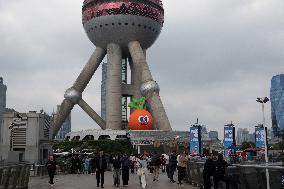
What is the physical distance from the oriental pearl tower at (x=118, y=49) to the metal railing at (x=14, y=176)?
67843 millimetres

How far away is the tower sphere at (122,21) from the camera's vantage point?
91250mm

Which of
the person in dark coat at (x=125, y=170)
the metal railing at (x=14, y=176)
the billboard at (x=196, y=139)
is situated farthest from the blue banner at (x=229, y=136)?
the metal railing at (x=14, y=176)

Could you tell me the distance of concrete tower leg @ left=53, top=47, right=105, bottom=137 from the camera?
9356cm

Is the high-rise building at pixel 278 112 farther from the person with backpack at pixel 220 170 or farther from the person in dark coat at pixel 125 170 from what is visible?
the person with backpack at pixel 220 170

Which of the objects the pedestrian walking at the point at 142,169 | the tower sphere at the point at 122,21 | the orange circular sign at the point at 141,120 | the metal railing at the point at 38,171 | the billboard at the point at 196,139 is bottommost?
the metal railing at the point at 38,171

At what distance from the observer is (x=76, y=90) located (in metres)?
93.9

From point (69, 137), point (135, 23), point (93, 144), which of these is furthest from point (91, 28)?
point (93, 144)

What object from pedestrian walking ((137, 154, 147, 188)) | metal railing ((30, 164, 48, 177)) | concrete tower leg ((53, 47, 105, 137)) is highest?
concrete tower leg ((53, 47, 105, 137))

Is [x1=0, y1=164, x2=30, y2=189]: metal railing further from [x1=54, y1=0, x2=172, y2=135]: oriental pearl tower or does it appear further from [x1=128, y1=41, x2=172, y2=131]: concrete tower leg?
[x1=54, y1=0, x2=172, y2=135]: oriental pearl tower

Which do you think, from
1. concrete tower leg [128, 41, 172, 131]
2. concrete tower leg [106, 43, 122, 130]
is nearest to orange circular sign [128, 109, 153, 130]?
concrete tower leg [128, 41, 172, 131]

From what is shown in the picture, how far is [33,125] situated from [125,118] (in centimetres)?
7421

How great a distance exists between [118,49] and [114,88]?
9295 millimetres

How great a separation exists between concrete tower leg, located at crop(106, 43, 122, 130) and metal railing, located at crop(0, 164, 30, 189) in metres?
71.1

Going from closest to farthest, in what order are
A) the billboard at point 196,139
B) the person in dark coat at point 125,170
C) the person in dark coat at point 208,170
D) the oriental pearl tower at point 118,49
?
the person in dark coat at point 208,170
the person in dark coat at point 125,170
the billboard at point 196,139
the oriental pearl tower at point 118,49
